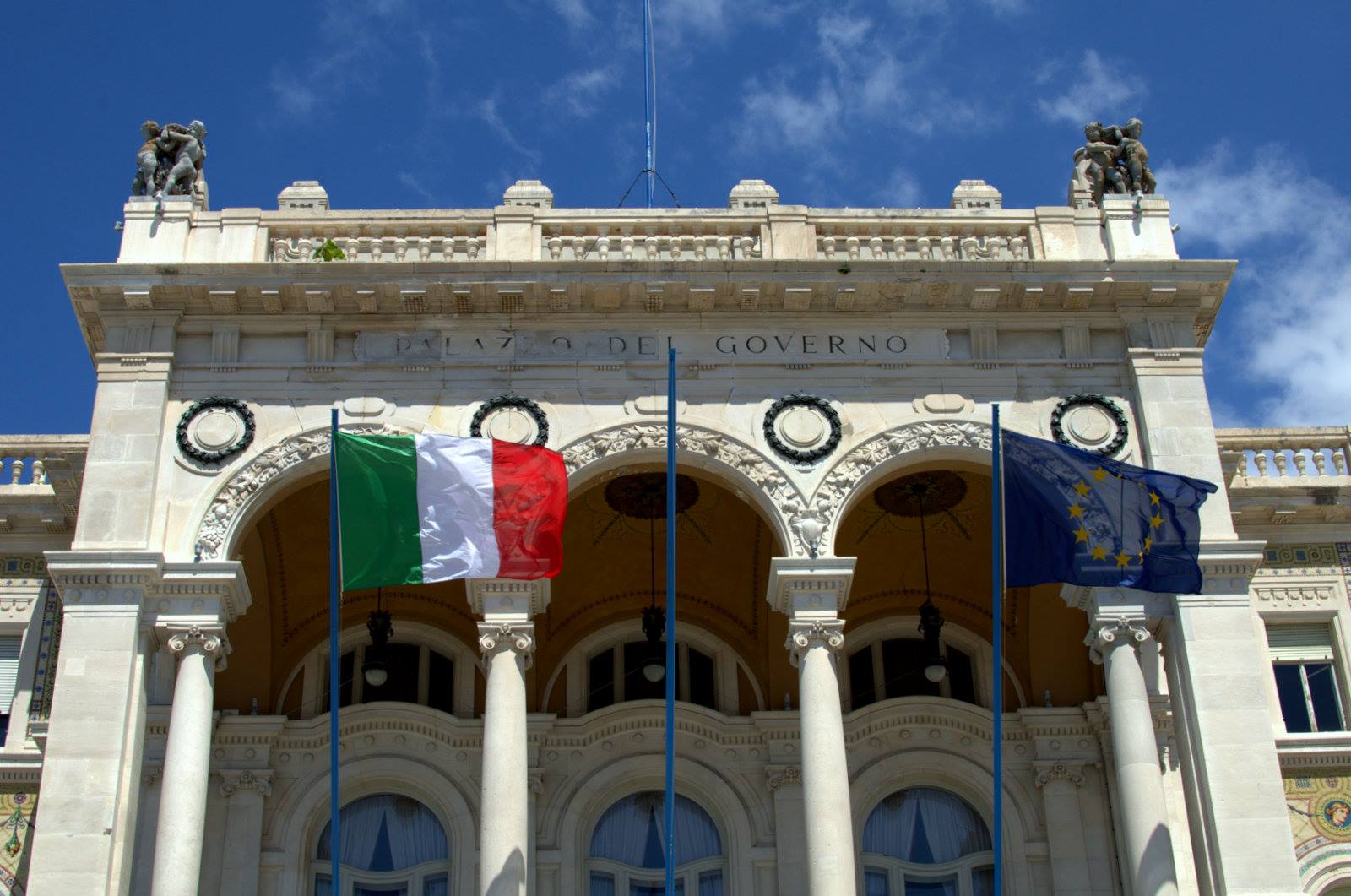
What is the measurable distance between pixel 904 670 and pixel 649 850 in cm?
420

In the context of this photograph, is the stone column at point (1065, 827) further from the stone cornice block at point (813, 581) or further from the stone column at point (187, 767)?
the stone column at point (187, 767)

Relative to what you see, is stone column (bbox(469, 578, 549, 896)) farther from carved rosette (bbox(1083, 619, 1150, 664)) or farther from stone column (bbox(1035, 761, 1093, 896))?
stone column (bbox(1035, 761, 1093, 896))

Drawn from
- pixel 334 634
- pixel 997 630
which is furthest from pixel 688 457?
pixel 334 634

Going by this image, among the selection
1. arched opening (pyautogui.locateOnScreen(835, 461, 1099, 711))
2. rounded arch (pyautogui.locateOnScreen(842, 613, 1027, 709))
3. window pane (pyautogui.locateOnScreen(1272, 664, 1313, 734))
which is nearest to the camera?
window pane (pyautogui.locateOnScreen(1272, 664, 1313, 734))

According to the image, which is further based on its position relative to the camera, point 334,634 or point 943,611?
point 943,611

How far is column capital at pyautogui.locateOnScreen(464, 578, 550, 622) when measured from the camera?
803 inches

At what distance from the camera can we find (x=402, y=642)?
25.1 meters

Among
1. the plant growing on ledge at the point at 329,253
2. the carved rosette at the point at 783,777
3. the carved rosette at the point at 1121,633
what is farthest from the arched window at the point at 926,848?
the plant growing on ledge at the point at 329,253

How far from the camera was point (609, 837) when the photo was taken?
23766mm

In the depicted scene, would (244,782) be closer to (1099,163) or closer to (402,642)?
(402,642)

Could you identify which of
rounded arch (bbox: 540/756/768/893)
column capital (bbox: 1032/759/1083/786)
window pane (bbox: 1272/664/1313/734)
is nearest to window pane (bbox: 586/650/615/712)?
rounded arch (bbox: 540/756/768/893)

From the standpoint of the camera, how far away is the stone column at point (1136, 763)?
1914cm

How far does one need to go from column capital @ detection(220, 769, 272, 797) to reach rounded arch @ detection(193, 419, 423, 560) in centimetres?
377

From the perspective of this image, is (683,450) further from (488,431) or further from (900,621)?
(900,621)
